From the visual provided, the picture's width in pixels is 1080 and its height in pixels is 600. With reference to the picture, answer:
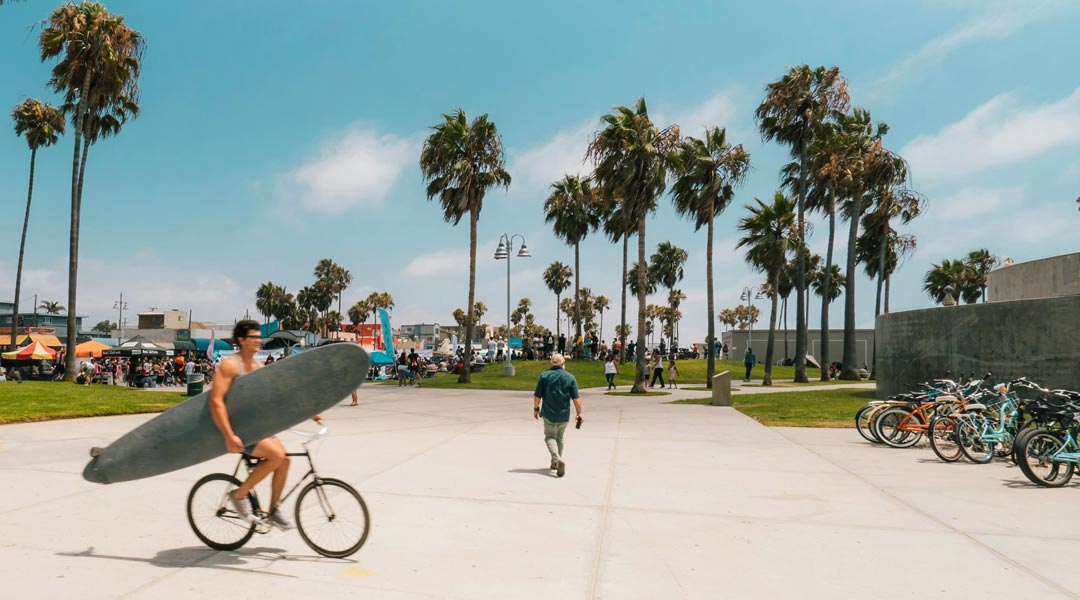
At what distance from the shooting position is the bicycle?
4.84 metres

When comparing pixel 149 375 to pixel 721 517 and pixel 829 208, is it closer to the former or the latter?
pixel 721 517

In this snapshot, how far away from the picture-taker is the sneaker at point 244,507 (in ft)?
15.9

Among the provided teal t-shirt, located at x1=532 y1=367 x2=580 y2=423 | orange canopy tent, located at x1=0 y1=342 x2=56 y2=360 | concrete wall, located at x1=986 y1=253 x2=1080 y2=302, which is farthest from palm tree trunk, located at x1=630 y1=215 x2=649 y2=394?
orange canopy tent, located at x1=0 y1=342 x2=56 y2=360

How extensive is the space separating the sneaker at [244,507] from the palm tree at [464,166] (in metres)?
26.7

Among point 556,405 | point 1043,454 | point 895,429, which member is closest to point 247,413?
point 556,405

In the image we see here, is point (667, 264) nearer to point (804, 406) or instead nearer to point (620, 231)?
point (620, 231)

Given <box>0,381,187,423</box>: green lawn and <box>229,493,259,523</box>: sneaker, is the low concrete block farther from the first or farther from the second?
<box>229,493,259,523</box>: sneaker

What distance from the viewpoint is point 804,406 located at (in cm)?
1953

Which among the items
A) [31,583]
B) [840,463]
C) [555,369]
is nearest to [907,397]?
[840,463]

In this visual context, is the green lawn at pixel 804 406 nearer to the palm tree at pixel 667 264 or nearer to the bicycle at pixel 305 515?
the bicycle at pixel 305 515

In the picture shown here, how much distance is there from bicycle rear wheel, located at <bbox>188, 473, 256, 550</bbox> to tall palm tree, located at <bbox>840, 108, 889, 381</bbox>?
37.4 metres

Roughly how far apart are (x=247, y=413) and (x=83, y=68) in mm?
31550

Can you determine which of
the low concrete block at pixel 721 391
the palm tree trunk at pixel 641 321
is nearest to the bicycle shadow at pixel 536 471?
the low concrete block at pixel 721 391

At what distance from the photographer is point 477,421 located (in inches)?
591
